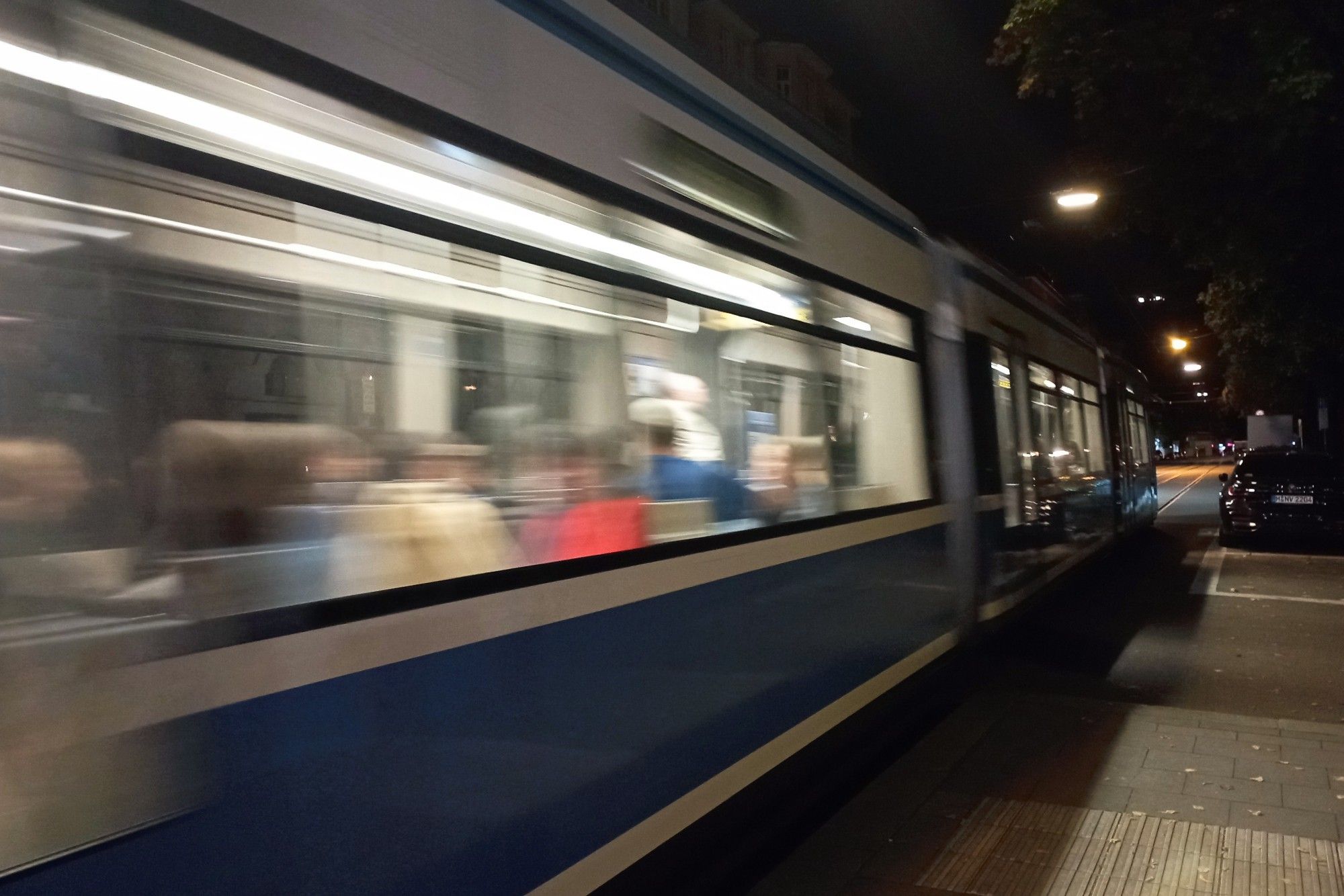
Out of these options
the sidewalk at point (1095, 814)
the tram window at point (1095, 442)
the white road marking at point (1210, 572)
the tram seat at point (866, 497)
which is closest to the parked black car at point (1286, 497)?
the white road marking at point (1210, 572)

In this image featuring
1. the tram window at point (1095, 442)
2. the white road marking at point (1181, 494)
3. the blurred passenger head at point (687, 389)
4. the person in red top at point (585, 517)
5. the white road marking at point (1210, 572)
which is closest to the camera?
the person in red top at point (585, 517)

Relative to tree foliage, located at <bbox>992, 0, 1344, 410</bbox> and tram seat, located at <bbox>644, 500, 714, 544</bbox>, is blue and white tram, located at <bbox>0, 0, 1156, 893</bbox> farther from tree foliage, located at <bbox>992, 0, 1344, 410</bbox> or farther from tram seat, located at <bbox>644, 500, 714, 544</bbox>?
tree foliage, located at <bbox>992, 0, 1344, 410</bbox>

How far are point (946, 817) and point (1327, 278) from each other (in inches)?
656

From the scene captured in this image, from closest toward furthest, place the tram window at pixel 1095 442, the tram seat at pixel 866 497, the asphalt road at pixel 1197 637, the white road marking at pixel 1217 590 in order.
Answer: the tram seat at pixel 866 497 < the asphalt road at pixel 1197 637 < the white road marking at pixel 1217 590 < the tram window at pixel 1095 442

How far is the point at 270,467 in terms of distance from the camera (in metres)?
2.45

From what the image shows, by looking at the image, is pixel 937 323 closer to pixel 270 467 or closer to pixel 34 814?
pixel 270 467

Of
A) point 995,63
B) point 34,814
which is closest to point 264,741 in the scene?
point 34,814

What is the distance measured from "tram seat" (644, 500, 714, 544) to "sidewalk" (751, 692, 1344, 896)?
1.58 m

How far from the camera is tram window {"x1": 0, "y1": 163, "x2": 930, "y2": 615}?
204 cm

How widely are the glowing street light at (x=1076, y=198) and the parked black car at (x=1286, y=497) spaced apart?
16.2ft

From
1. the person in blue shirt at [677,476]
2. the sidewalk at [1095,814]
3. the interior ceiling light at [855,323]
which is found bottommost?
the sidewalk at [1095,814]

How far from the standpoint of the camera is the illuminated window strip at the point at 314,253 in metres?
2.06

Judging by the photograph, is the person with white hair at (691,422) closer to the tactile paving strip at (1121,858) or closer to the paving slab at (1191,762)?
the tactile paving strip at (1121,858)

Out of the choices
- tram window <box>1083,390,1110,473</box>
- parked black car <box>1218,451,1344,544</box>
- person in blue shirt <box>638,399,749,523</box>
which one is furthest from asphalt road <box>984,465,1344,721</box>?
person in blue shirt <box>638,399,749,523</box>
